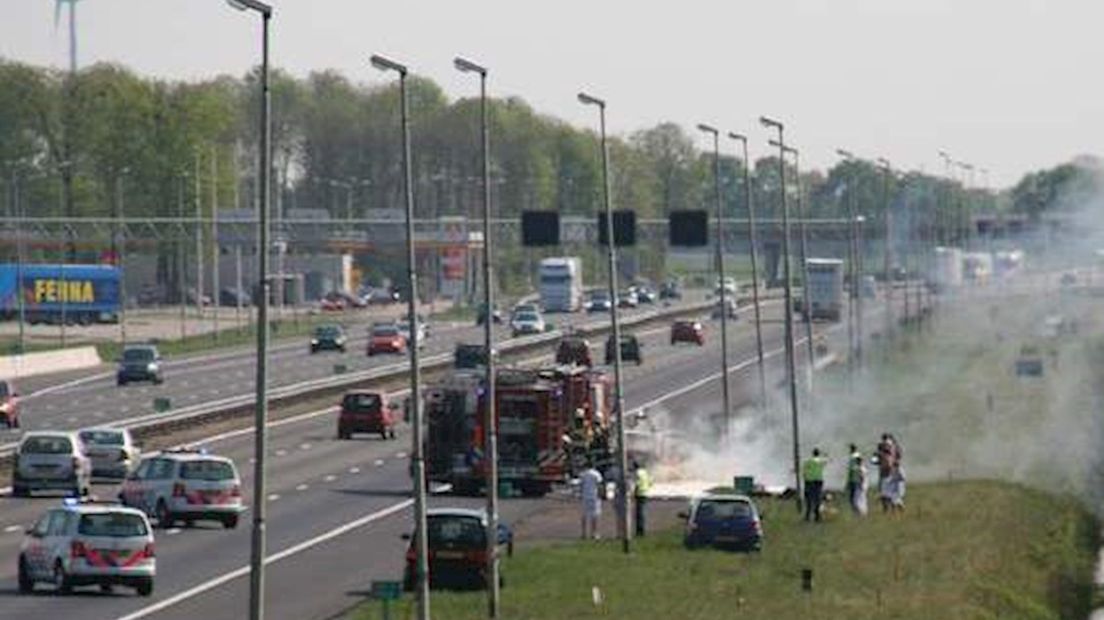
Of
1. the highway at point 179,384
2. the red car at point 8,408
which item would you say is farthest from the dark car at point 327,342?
the red car at point 8,408

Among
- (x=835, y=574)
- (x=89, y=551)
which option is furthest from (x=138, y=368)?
(x=89, y=551)

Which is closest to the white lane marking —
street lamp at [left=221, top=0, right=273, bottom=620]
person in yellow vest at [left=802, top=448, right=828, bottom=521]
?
person in yellow vest at [left=802, top=448, right=828, bottom=521]

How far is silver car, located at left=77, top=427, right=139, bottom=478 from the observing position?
89688 millimetres

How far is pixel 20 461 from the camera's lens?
84375 mm

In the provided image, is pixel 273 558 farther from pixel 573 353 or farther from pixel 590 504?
pixel 573 353

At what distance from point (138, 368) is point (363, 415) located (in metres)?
33.9

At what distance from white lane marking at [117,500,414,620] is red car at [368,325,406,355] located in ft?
283

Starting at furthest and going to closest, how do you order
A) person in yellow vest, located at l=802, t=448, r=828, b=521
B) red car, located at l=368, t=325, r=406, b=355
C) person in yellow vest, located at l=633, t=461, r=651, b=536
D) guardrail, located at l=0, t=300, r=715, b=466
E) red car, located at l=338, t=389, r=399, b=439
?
red car, located at l=368, t=325, r=406, b=355 → red car, located at l=338, t=389, r=399, b=439 → guardrail, located at l=0, t=300, r=715, b=466 → person in yellow vest, located at l=802, t=448, r=828, b=521 → person in yellow vest, located at l=633, t=461, r=651, b=536

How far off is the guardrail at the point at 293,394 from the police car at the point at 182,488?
60.9 feet

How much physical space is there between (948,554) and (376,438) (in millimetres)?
44346

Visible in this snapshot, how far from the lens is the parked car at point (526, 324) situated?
18175cm

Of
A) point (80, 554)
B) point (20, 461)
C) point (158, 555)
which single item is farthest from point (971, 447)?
point (80, 554)

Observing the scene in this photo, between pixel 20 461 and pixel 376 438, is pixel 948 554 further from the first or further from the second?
pixel 376 438

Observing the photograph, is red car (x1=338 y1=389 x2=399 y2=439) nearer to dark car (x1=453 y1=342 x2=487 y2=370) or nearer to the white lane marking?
dark car (x1=453 y1=342 x2=487 y2=370)
